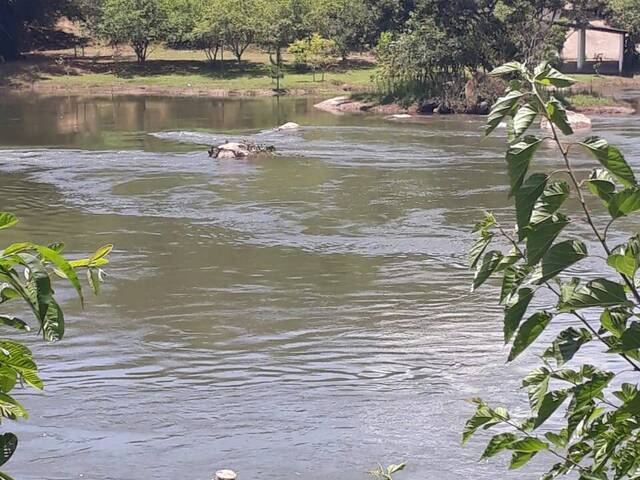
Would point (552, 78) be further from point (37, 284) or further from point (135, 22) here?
point (135, 22)

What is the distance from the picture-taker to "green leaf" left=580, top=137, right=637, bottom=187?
7.88 ft

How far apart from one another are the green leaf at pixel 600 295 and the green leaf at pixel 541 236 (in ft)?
0.45

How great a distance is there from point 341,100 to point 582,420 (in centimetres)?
4182

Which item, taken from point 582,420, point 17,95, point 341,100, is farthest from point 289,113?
point 582,420

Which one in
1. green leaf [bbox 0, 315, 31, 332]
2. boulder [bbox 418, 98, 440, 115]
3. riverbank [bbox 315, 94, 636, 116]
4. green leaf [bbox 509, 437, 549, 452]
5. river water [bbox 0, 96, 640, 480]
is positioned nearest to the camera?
green leaf [bbox 0, 315, 31, 332]

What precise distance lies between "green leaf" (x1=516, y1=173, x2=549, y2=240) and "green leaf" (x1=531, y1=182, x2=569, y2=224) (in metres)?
0.05

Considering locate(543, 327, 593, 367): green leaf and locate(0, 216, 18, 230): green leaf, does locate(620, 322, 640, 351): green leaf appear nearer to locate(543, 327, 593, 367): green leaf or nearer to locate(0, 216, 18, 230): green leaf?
locate(543, 327, 593, 367): green leaf

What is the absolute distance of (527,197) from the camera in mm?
2359

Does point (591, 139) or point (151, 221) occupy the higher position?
point (591, 139)

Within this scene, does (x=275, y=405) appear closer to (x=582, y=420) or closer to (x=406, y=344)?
(x=406, y=344)

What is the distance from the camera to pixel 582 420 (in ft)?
9.05

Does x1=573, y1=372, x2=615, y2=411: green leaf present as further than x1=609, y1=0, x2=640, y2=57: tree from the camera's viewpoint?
No

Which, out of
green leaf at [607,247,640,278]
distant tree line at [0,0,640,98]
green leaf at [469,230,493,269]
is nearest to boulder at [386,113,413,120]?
distant tree line at [0,0,640,98]

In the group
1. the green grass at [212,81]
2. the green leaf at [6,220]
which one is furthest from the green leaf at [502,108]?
the green grass at [212,81]
